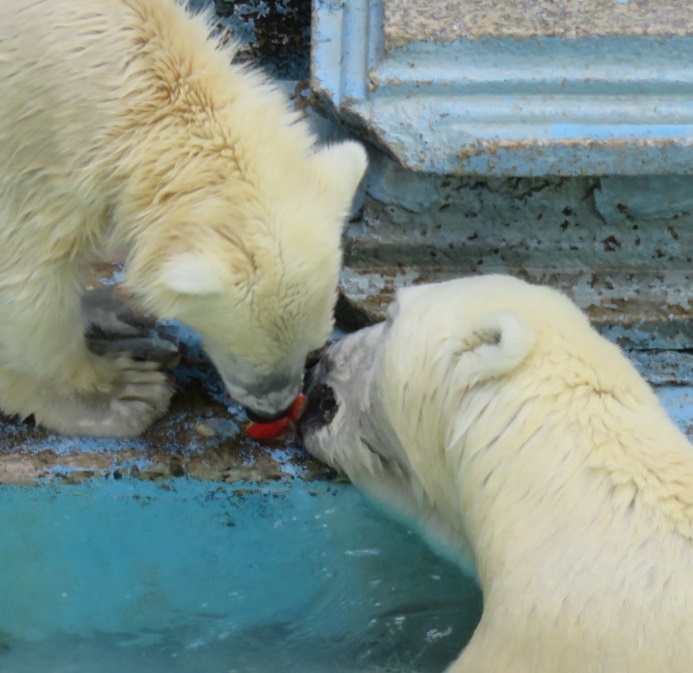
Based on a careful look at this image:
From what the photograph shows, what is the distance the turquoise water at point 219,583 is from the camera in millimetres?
2414

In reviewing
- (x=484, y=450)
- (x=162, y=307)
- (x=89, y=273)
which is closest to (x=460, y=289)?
(x=484, y=450)

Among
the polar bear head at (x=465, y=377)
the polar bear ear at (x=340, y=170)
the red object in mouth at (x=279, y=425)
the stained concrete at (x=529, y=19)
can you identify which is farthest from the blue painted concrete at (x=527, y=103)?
the red object in mouth at (x=279, y=425)

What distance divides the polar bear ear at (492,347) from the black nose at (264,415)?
1.69 ft

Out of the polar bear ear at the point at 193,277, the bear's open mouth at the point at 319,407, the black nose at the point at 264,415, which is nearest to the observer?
the polar bear ear at the point at 193,277

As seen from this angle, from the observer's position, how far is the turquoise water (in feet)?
7.92

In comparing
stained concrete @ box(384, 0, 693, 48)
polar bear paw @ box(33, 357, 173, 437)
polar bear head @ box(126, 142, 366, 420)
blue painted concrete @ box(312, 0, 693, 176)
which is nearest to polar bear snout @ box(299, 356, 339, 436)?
polar bear head @ box(126, 142, 366, 420)

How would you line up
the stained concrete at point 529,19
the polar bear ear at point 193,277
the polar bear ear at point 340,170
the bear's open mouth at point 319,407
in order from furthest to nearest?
the stained concrete at point 529,19 < the bear's open mouth at point 319,407 < the polar bear ear at point 340,170 < the polar bear ear at point 193,277

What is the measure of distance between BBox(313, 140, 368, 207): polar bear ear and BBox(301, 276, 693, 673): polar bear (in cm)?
25

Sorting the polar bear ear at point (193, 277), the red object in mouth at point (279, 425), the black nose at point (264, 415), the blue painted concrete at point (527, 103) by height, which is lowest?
the red object in mouth at point (279, 425)

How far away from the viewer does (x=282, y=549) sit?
2482 millimetres

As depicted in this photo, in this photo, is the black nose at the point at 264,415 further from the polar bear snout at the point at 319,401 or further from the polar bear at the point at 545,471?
the polar bear at the point at 545,471

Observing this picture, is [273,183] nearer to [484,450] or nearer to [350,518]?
[484,450]

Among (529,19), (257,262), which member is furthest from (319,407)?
(529,19)

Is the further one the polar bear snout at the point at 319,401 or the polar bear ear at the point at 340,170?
the polar bear snout at the point at 319,401
